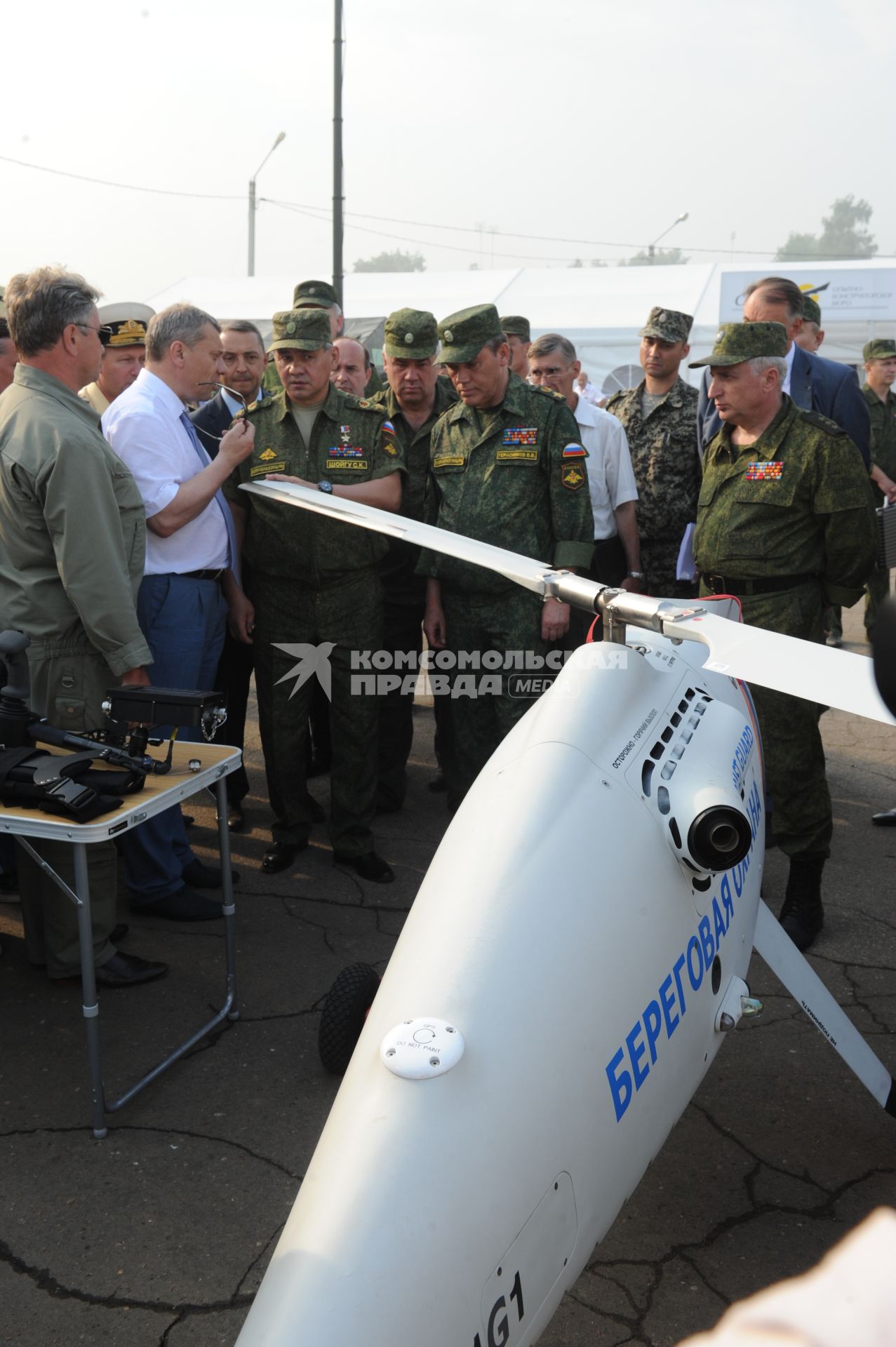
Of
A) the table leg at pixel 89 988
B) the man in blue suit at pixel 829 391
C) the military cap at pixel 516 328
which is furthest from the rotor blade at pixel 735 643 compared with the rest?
the military cap at pixel 516 328

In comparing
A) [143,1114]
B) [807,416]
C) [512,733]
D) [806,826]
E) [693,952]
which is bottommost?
[143,1114]

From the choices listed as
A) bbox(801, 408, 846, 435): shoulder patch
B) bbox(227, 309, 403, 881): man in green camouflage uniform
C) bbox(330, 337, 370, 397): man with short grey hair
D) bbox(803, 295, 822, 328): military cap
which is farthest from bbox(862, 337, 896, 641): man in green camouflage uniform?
bbox(227, 309, 403, 881): man in green camouflage uniform

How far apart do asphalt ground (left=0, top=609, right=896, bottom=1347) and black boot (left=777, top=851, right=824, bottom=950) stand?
0.32 feet

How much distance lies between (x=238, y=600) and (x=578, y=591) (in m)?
2.33

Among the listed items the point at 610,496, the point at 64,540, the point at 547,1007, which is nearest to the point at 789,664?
the point at 547,1007

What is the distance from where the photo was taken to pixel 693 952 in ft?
6.52

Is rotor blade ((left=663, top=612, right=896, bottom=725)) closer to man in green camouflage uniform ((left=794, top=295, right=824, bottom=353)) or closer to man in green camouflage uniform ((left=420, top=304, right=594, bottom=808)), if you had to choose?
man in green camouflage uniform ((left=420, top=304, right=594, bottom=808))

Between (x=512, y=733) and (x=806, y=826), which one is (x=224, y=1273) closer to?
(x=512, y=733)

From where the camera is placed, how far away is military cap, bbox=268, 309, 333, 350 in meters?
4.02

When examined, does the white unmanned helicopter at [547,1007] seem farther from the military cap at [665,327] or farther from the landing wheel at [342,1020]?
the military cap at [665,327]

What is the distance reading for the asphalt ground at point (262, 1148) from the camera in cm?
224

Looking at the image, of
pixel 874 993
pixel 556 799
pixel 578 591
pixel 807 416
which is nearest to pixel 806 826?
pixel 874 993

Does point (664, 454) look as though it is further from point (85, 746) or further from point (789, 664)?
point (789, 664)

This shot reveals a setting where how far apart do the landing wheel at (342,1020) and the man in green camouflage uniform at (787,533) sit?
63.3 inches
